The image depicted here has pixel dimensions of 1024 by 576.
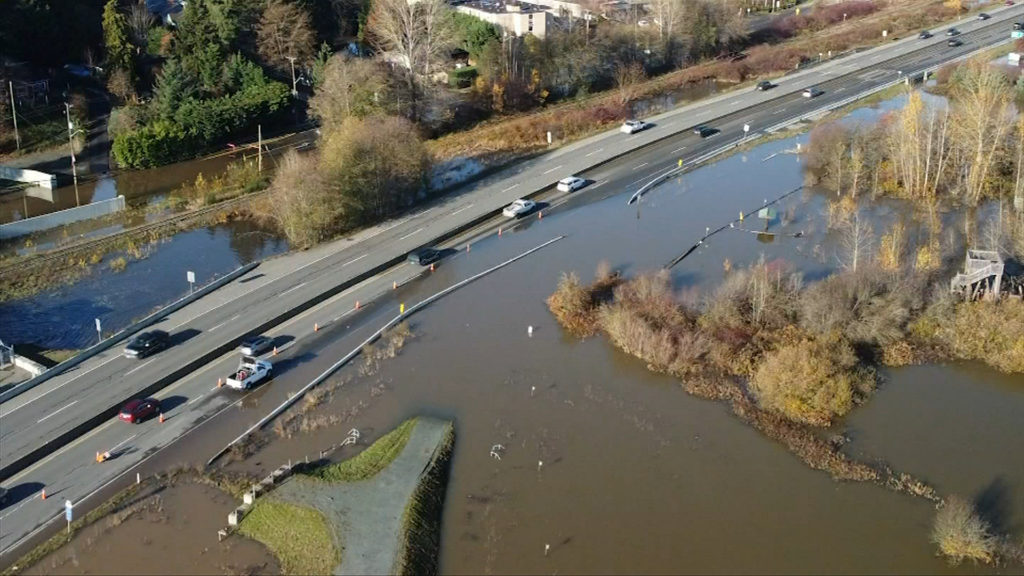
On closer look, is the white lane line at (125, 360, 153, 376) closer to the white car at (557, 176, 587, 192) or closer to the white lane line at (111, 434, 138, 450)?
the white lane line at (111, 434, 138, 450)

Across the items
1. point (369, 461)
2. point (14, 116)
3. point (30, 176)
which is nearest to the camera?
point (369, 461)

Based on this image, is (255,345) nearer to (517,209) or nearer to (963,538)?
(517,209)

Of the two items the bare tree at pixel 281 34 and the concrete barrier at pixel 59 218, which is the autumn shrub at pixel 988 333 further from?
the bare tree at pixel 281 34

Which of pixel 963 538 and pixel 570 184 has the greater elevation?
pixel 570 184

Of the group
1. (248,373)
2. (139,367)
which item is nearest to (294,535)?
(248,373)

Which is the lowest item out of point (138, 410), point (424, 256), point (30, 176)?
point (138, 410)
